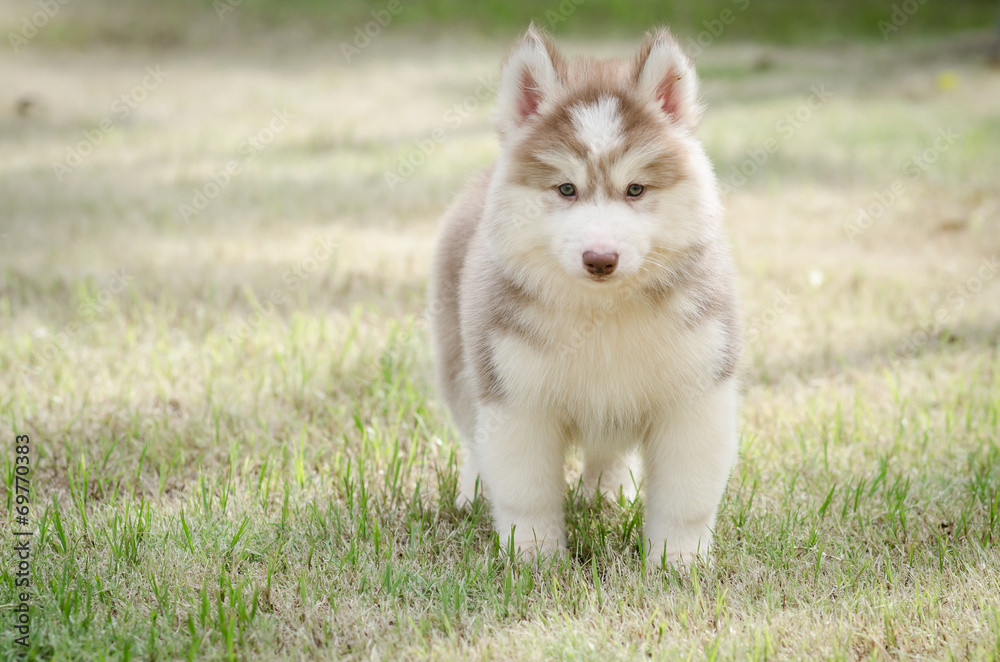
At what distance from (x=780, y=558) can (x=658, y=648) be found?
0.67m

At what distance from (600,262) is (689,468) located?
2.68ft

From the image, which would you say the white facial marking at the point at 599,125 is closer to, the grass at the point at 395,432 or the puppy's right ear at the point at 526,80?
the puppy's right ear at the point at 526,80

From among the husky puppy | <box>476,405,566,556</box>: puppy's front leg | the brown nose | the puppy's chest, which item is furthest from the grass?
the brown nose

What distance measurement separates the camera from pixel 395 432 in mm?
3793

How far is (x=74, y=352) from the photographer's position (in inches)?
179

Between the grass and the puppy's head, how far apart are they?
1.03 m

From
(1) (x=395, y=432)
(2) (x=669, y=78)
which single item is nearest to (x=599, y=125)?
(2) (x=669, y=78)

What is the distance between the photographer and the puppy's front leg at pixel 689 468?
2.86 m

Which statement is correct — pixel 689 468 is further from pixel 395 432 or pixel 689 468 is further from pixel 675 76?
pixel 395 432

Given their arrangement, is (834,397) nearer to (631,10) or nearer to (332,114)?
(332,114)

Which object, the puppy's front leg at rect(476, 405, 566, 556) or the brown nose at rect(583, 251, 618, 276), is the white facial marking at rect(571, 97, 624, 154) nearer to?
the brown nose at rect(583, 251, 618, 276)

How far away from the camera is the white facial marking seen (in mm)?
2604

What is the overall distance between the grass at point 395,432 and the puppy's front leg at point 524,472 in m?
0.12

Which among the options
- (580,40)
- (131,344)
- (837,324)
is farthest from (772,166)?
(580,40)
